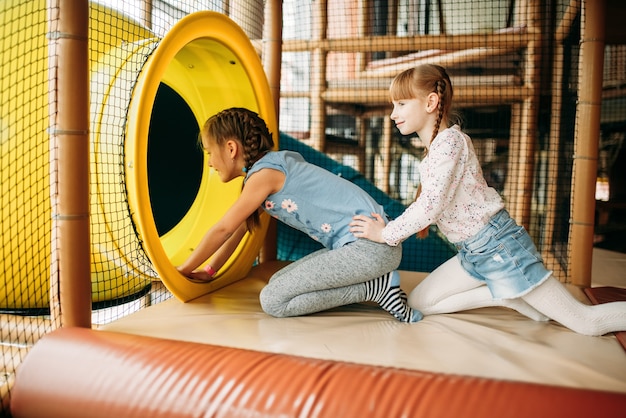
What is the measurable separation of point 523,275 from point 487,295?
159 mm

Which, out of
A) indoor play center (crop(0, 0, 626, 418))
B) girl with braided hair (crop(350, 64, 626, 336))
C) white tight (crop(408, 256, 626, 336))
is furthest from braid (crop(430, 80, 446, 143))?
indoor play center (crop(0, 0, 626, 418))

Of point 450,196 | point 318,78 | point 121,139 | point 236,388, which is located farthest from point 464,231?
point 318,78

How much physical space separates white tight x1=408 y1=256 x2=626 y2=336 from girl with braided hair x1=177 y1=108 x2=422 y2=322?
3.3 inches

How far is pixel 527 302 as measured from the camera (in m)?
1.46

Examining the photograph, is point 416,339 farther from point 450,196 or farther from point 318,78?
point 318,78

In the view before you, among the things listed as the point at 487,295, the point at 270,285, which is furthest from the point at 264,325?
the point at 487,295

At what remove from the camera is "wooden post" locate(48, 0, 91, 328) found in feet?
3.99

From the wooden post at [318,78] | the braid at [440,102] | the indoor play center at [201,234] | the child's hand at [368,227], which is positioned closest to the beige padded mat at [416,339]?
the indoor play center at [201,234]

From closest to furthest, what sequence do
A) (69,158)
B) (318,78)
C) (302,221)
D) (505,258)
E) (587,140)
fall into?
(69,158), (505,258), (302,221), (587,140), (318,78)

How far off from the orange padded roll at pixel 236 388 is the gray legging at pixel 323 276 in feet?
1.40

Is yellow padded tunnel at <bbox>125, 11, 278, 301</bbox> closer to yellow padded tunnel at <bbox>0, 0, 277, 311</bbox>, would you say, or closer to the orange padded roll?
yellow padded tunnel at <bbox>0, 0, 277, 311</bbox>

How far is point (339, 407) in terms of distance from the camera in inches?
35.0

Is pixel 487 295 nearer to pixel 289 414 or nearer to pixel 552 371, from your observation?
pixel 552 371

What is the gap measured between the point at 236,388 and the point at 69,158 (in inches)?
25.8
